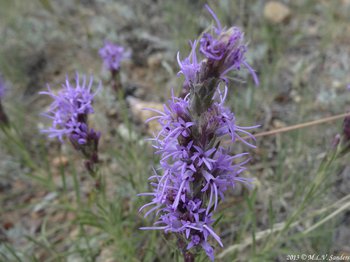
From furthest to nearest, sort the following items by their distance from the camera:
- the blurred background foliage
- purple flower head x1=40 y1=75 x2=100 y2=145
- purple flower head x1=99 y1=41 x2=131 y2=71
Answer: purple flower head x1=99 y1=41 x2=131 y2=71 < the blurred background foliage < purple flower head x1=40 y1=75 x2=100 y2=145

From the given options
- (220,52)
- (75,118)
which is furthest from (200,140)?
(75,118)

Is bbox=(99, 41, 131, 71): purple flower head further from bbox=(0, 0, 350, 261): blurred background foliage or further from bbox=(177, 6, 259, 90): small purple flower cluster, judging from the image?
bbox=(177, 6, 259, 90): small purple flower cluster

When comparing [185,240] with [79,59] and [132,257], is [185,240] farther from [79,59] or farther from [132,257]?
[79,59]

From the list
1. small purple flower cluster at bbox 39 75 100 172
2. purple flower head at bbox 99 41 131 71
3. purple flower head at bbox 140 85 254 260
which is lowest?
purple flower head at bbox 140 85 254 260

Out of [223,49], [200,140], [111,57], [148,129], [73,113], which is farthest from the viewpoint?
[148,129]

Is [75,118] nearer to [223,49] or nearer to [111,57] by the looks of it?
[111,57]

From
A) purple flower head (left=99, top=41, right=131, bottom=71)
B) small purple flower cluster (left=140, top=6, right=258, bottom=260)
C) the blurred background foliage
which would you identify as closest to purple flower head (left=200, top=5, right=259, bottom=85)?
small purple flower cluster (left=140, top=6, right=258, bottom=260)

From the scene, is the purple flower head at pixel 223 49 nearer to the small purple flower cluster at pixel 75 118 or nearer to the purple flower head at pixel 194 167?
the purple flower head at pixel 194 167

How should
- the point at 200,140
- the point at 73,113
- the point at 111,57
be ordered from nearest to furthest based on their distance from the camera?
the point at 200,140 < the point at 73,113 < the point at 111,57

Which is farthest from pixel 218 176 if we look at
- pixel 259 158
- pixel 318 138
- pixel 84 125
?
pixel 318 138
